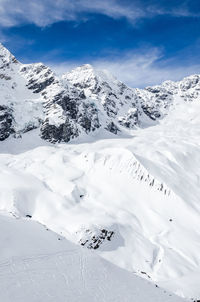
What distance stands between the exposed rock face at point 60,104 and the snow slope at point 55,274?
6825cm

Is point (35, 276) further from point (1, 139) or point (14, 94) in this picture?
point (14, 94)

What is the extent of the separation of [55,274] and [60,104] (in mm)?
97829

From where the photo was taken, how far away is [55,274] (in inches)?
555

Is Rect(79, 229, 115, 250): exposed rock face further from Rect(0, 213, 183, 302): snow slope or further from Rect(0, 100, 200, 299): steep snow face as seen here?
Rect(0, 213, 183, 302): snow slope

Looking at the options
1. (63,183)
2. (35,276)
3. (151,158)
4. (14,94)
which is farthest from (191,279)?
(14,94)

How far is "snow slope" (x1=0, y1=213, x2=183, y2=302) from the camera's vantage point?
12.2 metres

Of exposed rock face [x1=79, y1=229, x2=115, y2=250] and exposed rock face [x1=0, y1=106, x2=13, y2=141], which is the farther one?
exposed rock face [x1=0, y1=106, x2=13, y2=141]

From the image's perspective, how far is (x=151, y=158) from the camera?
48688 mm

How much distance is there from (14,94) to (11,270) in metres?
106

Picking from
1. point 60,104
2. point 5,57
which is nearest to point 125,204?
point 60,104

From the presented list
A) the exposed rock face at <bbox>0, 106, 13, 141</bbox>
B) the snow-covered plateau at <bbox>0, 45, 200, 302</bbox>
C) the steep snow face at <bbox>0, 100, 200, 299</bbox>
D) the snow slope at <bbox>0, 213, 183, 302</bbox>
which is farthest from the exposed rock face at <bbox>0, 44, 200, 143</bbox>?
the snow slope at <bbox>0, 213, 183, 302</bbox>

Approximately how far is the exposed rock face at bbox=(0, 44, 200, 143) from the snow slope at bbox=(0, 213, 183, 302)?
68.3 metres

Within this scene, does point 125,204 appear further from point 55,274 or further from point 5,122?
point 5,122

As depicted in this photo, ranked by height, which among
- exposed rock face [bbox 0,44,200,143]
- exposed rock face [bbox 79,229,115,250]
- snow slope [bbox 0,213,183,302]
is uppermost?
exposed rock face [bbox 0,44,200,143]
